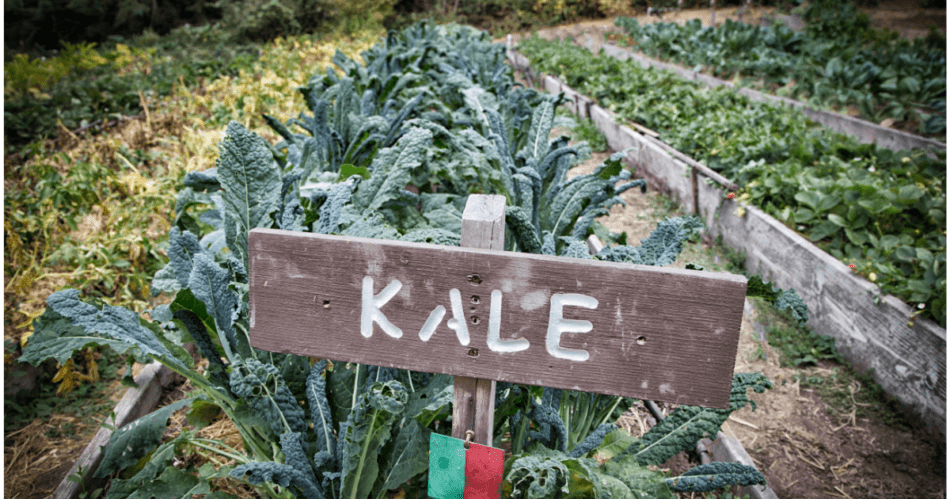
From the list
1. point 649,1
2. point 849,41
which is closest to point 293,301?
point 849,41

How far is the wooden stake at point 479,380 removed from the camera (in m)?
0.94

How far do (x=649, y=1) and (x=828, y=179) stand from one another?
21.8 m

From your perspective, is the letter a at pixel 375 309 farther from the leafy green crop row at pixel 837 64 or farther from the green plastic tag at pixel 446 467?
the leafy green crop row at pixel 837 64

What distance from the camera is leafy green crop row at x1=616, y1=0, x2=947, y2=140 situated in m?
6.03

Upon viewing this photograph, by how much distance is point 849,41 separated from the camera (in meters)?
9.80

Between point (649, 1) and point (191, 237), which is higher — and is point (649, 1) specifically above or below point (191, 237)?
above

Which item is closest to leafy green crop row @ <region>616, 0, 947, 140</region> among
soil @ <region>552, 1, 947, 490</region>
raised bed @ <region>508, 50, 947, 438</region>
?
raised bed @ <region>508, 50, 947, 438</region>

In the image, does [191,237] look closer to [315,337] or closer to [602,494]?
[315,337]

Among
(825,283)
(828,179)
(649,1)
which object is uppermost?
(649,1)

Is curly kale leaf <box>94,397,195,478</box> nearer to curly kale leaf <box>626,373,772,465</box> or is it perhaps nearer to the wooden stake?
the wooden stake

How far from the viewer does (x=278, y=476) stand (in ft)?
4.02

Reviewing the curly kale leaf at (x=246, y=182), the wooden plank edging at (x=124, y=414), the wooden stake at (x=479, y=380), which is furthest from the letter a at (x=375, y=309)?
the wooden plank edging at (x=124, y=414)

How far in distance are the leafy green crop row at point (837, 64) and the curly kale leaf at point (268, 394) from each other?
6.79 m

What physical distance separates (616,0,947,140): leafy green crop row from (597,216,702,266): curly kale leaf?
5674 millimetres
